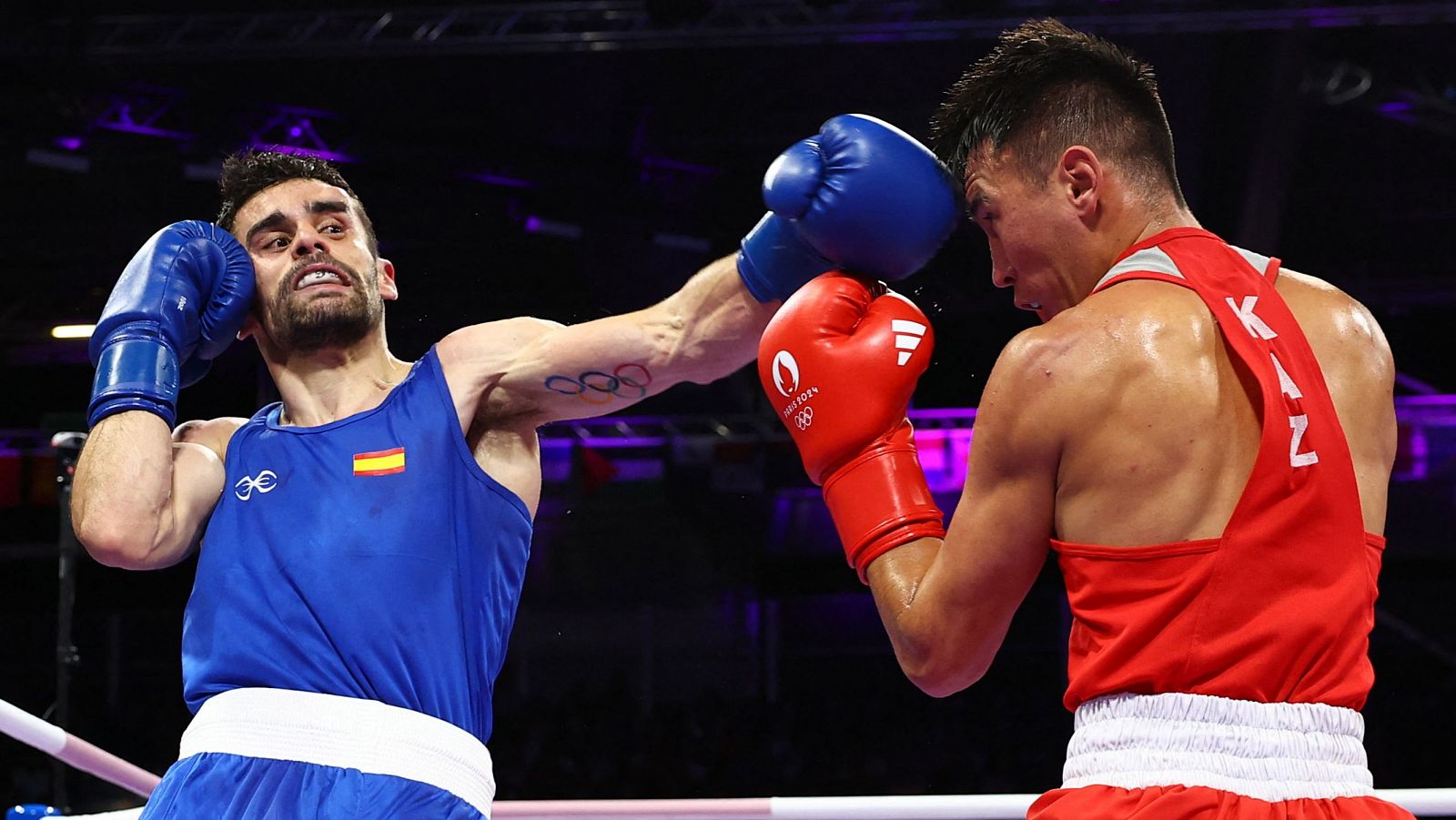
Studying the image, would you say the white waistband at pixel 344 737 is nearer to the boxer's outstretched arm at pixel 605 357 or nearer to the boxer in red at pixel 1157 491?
the boxer's outstretched arm at pixel 605 357

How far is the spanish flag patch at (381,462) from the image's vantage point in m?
2.29

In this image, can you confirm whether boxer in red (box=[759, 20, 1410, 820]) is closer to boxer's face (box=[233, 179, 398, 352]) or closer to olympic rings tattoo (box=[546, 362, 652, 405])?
olympic rings tattoo (box=[546, 362, 652, 405])

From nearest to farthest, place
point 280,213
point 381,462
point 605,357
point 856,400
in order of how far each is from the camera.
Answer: point 856,400 < point 381,462 < point 605,357 < point 280,213

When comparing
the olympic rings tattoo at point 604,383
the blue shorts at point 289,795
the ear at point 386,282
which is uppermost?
the ear at point 386,282

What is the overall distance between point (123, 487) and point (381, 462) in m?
0.44

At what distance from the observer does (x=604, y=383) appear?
8.00 feet

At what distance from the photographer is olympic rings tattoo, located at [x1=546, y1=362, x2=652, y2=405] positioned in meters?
2.43

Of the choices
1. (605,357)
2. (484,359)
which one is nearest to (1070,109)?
(605,357)

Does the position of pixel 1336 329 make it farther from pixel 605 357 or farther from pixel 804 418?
pixel 605 357

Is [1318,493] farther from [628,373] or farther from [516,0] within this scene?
[516,0]

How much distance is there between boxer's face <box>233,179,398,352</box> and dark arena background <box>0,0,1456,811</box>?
9.10 feet

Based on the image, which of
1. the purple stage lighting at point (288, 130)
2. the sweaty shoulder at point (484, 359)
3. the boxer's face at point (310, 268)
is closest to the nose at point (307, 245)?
the boxer's face at point (310, 268)

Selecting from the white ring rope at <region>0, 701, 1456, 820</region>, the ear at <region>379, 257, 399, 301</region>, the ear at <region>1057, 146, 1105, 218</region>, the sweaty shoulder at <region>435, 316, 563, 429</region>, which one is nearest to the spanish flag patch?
the sweaty shoulder at <region>435, 316, 563, 429</region>

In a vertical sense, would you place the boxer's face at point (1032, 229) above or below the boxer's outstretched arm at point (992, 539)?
above
